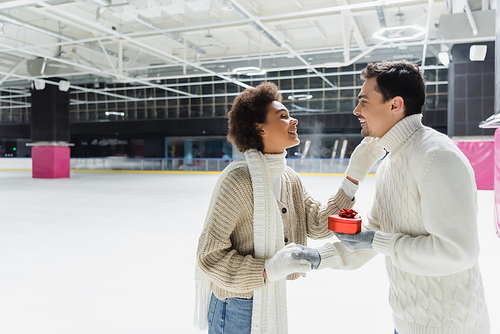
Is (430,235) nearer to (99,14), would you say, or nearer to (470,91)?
(99,14)

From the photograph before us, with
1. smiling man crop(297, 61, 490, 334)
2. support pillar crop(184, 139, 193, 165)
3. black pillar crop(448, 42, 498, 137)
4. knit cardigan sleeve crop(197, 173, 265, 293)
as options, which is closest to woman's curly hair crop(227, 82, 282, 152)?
knit cardigan sleeve crop(197, 173, 265, 293)

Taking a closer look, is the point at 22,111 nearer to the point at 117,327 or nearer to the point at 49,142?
the point at 49,142

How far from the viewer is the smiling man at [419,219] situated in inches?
49.3

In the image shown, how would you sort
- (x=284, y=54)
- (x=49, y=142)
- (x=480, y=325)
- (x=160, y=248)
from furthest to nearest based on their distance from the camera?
(x=49, y=142) < (x=284, y=54) < (x=160, y=248) < (x=480, y=325)

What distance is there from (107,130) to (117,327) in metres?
29.6

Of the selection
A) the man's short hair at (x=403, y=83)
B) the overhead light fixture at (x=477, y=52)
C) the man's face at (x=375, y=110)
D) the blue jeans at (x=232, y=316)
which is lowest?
the blue jeans at (x=232, y=316)

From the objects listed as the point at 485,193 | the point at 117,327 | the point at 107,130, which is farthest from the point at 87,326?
the point at 107,130

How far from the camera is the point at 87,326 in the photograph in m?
3.01

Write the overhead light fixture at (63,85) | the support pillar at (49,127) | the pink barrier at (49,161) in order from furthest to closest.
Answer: the pink barrier at (49,161)
the support pillar at (49,127)
the overhead light fixture at (63,85)

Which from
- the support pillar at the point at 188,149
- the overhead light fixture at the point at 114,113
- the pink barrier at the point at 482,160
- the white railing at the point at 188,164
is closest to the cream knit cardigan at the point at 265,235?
the pink barrier at the point at 482,160

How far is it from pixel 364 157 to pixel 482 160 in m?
12.4

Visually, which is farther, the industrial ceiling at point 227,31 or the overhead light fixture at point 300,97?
the overhead light fixture at point 300,97

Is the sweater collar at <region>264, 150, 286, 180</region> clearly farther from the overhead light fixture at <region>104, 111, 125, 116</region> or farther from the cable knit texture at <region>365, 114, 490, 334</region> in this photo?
the overhead light fixture at <region>104, 111, 125, 116</region>

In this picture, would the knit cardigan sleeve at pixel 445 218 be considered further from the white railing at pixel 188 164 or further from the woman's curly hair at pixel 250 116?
the white railing at pixel 188 164
